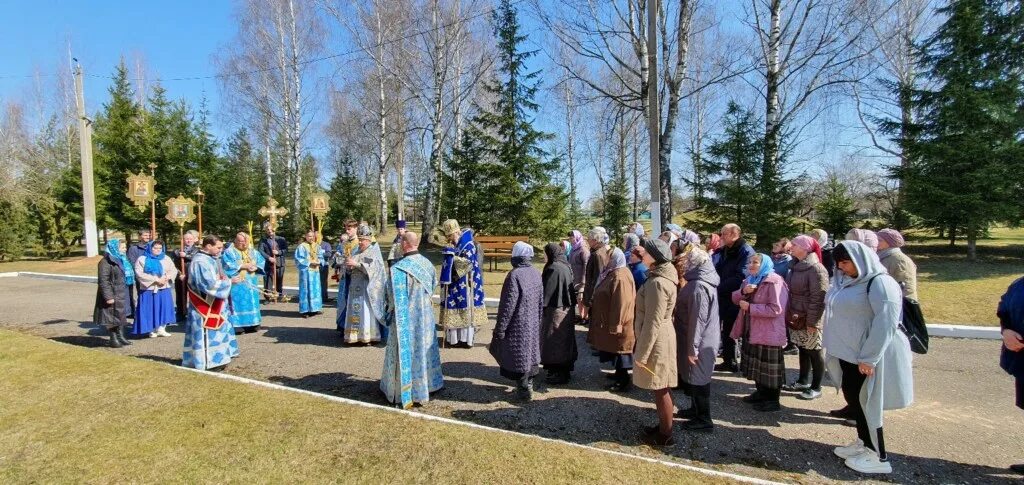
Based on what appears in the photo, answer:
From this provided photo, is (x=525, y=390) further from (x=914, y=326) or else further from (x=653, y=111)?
(x=653, y=111)

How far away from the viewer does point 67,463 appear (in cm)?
355

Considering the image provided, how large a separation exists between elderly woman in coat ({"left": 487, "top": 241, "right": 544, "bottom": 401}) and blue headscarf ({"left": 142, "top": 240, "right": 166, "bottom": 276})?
683cm

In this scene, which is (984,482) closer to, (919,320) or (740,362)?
(919,320)

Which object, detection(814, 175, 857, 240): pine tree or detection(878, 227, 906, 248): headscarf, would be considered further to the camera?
detection(814, 175, 857, 240): pine tree

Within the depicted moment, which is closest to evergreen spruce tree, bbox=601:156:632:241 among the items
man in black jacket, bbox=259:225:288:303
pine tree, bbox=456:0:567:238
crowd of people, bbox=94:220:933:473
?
pine tree, bbox=456:0:567:238

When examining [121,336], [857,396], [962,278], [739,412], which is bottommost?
[739,412]

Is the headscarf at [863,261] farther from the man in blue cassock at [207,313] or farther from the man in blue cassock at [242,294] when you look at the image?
the man in blue cassock at [242,294]

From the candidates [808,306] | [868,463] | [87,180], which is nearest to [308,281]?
[808,306]

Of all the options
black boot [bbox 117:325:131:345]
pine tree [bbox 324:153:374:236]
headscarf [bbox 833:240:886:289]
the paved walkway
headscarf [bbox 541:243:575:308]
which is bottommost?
the paved walkway

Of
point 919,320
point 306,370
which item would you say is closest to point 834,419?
point 919,320

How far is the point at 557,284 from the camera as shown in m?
5.36

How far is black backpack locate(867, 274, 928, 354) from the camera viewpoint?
425 cm

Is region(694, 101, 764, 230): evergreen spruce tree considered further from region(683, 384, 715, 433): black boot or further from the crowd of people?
region(683, 384, 715, 433): black boot

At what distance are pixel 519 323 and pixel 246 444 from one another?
2571mm
